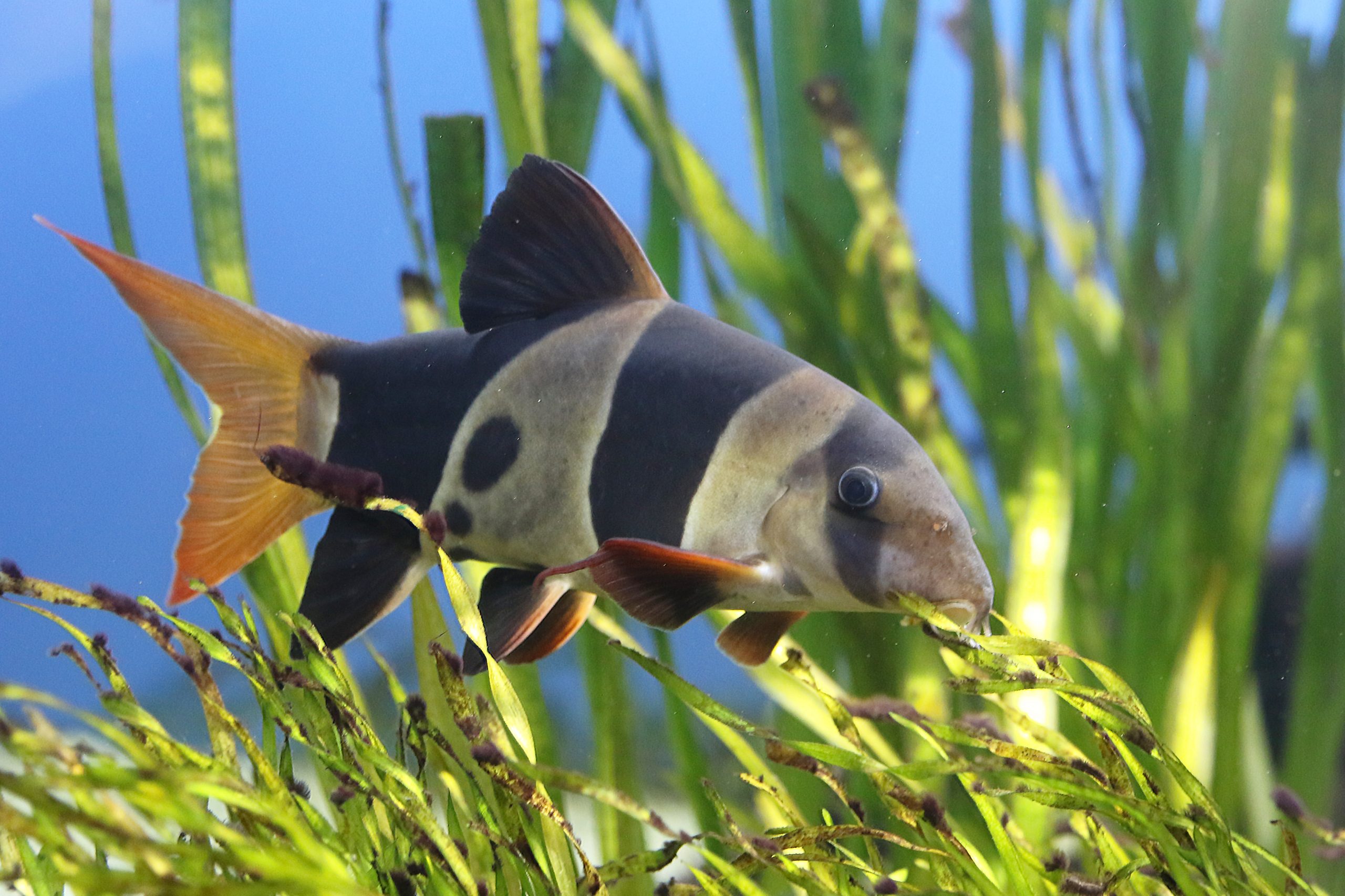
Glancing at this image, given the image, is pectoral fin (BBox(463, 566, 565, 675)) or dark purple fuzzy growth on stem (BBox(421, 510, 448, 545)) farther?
pectoral fin (BBox(463, 566, 565, 675))

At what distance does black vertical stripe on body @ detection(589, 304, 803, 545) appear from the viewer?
1005mm

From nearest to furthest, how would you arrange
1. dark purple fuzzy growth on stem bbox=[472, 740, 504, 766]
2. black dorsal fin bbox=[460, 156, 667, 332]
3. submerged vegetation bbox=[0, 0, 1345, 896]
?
dark purple fuzzy growth on stem bbox=[472, 740, 504, 766]
submerged vegetation bbox=[0, 0, 1345, 896]
black dorsal fin bbox=[460, 156, 667, 332]

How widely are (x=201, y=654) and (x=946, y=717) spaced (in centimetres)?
147

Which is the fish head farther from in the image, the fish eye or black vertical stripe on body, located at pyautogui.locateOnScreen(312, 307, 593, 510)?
black vertical stripe on body, located at pyautogui.locateOnScreen(312, 307, 593, 510)

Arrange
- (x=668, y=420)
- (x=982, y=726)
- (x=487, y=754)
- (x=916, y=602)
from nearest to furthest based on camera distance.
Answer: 1. (x=487, y=754)
2. (x=916, y=602)
3. (x=668, y=420)
4. (x=982, y=726)

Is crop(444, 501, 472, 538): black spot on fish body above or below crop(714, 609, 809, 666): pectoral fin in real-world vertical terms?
above

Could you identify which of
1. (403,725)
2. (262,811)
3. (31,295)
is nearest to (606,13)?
(403,725)

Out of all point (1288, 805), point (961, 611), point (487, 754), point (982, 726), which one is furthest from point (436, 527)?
point (1288, 805)

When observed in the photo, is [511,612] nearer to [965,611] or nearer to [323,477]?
[323,477]

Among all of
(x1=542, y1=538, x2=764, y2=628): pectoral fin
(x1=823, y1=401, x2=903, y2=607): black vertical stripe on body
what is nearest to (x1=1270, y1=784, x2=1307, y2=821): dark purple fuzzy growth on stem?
(x1=823, y1=401, x2=903, y2=607): black vertical stripe on body

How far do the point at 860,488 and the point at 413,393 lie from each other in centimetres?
56

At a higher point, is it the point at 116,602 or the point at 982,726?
the point at 116,602

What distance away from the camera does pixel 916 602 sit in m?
0.91

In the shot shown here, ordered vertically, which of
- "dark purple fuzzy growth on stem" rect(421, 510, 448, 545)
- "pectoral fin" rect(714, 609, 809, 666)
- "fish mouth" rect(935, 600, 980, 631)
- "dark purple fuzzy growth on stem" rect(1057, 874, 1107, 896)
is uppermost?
"dark purple fuzzy growth on stem" rect(421, 510, 448, 545)
